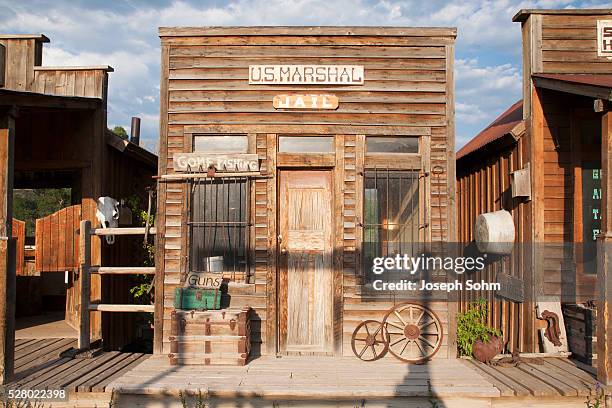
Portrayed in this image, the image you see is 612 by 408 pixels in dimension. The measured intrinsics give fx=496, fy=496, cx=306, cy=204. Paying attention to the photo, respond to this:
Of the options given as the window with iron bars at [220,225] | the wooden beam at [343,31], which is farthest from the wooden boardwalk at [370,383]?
the wooden beam at [343,31]

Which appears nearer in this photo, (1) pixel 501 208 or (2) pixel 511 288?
(2) pixel 511 288

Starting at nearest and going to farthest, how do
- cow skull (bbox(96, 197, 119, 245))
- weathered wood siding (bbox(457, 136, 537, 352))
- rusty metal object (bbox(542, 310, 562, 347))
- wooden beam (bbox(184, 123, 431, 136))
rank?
rusty metal object (bbox(542, 310, 562, 347))
wooden beam (bbox(184, 123, 431, 136))
weathered wood siding (bbox(457, 136, 537, 352))
cow skull (bbox(96, 197, 119, 245))

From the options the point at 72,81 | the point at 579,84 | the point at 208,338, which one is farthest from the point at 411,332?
the point at 72,81

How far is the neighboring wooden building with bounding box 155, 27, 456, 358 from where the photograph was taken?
7.31m

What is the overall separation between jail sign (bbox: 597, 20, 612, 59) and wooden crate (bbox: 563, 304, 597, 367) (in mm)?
3944

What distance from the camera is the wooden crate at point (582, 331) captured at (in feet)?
22.1

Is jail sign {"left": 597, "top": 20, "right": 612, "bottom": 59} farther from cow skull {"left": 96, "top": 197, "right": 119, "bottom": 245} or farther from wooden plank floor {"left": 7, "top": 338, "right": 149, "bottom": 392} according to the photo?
wooden plank floor {"left": 7, "top": 338, "right": 149, "bottom": 392}

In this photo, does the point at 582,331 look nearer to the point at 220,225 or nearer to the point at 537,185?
the point at 537,185

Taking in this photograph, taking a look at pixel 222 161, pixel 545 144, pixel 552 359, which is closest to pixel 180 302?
pixel 222 161

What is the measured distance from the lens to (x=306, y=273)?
7.36 metres

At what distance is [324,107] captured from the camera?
743cm

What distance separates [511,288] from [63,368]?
22.3 feet
